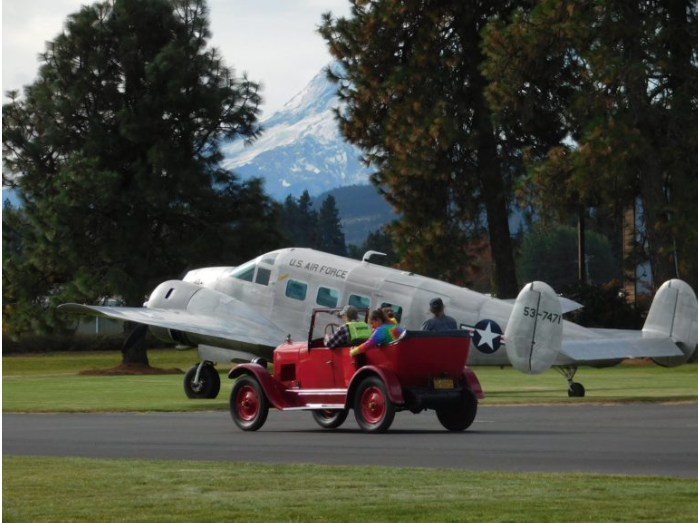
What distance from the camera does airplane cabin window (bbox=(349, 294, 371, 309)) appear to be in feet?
101

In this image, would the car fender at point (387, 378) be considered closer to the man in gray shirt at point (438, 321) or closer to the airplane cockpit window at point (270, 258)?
the man in gray shirt at point (438, 321)

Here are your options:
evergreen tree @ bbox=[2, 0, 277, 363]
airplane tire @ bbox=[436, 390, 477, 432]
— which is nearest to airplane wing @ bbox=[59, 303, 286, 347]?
airplane tire @ bbox=[436, 390, 477, 432]

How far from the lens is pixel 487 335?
2952 cm

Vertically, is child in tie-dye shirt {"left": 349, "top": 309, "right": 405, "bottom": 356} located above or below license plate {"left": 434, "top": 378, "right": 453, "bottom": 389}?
above

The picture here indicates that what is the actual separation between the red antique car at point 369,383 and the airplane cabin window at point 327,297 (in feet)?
27.7

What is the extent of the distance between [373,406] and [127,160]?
48963 millimetres

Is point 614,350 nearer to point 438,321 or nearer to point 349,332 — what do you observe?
point 438,321

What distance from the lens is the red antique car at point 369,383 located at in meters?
20.9

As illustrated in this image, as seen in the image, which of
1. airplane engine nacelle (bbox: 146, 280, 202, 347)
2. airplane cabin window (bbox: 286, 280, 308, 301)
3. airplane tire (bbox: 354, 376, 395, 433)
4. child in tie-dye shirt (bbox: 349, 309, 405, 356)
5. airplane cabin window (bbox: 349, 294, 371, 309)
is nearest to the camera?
airplane tire (bbox: 354, 376, 395, 433)

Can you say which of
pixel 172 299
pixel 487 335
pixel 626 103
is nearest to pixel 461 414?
Answer: pixel 487 335

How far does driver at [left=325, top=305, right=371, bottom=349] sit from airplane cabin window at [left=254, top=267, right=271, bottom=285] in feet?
38.4

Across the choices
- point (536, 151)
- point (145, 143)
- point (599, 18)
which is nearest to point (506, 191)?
point (536, 151)

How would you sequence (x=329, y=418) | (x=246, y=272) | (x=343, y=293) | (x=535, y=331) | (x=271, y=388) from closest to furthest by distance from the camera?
(x=271, y=388)
(x=329, y=418)
(x=535, y=331)
(x=343, y=293)
(x=246, y=272)

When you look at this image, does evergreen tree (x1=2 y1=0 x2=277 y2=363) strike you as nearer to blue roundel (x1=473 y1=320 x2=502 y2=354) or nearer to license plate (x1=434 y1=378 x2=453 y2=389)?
blue roundel (x1=473 y1=320 x2=502 y2=354)
